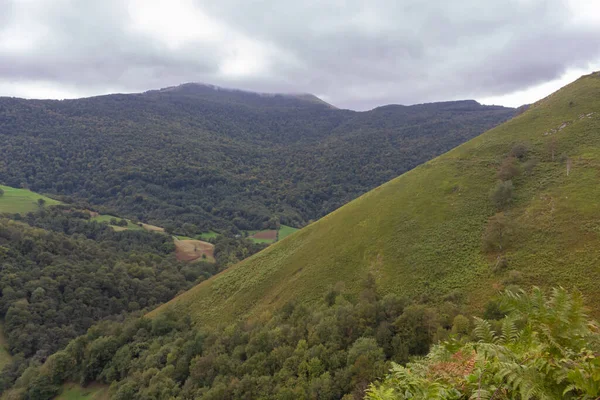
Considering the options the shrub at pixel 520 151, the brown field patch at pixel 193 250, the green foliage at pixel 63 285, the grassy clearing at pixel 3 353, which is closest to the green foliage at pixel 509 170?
the shrub at pixel 520 151

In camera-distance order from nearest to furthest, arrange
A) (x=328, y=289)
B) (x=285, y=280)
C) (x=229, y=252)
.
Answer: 1. (x=328, y=289)
2. (x=285, y=280)
3. (x=229, y=252)

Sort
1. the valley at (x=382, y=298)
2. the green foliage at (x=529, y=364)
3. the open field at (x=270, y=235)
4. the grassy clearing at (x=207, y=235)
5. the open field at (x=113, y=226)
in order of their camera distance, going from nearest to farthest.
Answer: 1. the green foliage at (x=529, y=364)
2. the valley at (x=382, y=298)
3. the open field at (x=113, y=226)
4. the grassy clearing at (x=207, y=235)
5. the open field at (x=270, y=235)

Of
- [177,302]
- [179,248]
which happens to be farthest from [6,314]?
[179,248]

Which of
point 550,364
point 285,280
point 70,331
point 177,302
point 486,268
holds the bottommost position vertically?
point 70,331

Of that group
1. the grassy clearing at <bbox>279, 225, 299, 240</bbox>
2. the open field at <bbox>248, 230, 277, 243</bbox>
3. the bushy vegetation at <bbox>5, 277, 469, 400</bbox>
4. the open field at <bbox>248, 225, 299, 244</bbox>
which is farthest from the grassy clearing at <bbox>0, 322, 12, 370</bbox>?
the grassy clearing at <bbox>279, 225, 299, 240</bbox>

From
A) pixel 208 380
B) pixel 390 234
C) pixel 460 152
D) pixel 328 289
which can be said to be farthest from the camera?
pixel 460 152

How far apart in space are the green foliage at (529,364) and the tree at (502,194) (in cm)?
4253

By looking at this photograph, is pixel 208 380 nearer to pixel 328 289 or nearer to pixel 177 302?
pixel 328 289

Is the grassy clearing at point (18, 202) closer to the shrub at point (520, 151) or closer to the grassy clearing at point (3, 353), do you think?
the grassy clearing at point (3, 353)

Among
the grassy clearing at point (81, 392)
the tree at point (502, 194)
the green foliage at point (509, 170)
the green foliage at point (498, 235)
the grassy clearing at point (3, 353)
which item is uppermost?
the green foliage at point (509, 170)

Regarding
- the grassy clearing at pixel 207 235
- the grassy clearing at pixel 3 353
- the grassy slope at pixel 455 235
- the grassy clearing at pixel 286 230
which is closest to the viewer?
the grassy slope at pixel 455 235

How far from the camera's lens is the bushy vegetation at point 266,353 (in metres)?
25.6

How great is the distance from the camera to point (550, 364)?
5680 millimetres

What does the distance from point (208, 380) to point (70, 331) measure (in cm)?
6093
